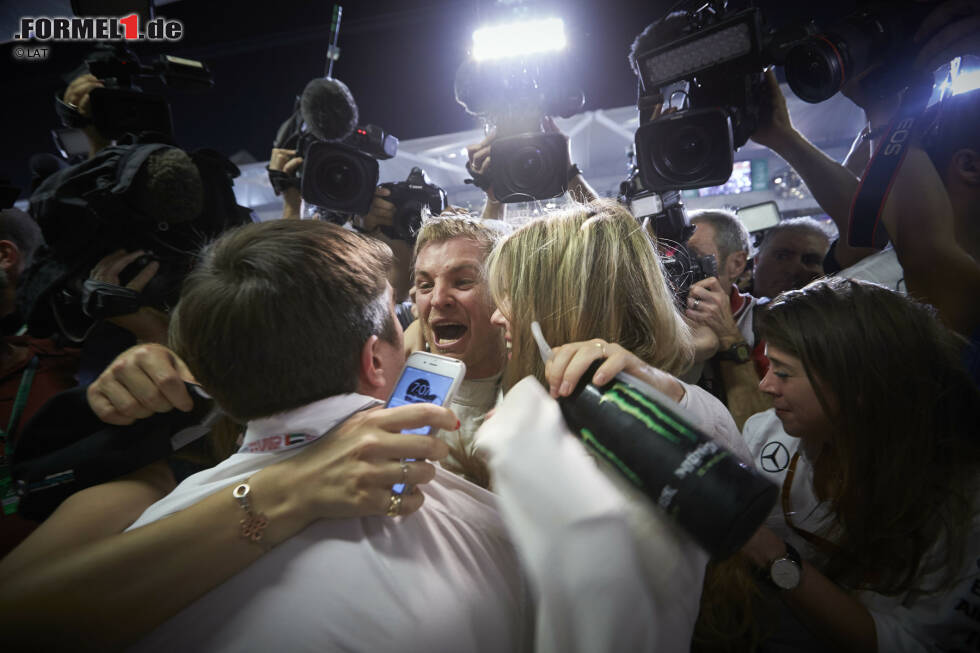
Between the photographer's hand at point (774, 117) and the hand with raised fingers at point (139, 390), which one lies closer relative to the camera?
the hand with raised fingers at point (139, 390)

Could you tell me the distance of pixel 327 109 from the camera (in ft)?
6.57

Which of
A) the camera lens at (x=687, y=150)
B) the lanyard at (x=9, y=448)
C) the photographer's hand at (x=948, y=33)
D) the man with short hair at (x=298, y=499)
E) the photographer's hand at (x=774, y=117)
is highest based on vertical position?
the photographer's hand at (x=948, y=33)

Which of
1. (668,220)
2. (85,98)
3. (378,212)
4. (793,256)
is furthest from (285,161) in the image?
(793,256)

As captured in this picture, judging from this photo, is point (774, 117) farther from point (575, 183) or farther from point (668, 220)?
point (575, 183)

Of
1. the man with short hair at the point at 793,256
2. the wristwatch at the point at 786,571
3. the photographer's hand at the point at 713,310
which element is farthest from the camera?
the man with short hair at the point at 793,256

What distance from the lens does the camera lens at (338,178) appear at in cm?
202

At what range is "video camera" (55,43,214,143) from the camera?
→ 1739 millimetres

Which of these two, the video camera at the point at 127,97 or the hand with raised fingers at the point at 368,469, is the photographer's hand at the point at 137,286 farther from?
the hand with raised fingers at the point at 368,469

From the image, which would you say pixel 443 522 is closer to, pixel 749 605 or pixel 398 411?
pixel 398 411

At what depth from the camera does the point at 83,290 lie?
150 cm

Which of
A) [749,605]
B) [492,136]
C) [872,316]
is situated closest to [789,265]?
[872,316]

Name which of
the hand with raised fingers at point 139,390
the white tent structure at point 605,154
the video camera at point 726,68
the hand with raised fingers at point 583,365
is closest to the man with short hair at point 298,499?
the hand with raised fingers at point 139,390

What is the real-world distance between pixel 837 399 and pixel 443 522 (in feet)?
4.17

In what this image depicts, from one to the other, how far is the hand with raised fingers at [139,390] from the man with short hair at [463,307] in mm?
971
